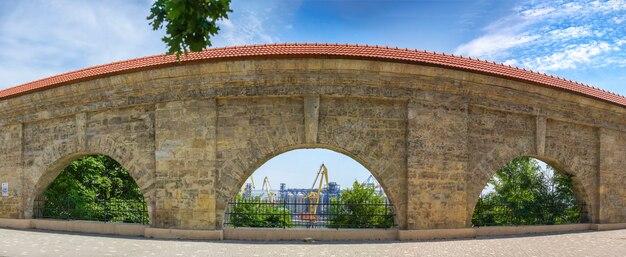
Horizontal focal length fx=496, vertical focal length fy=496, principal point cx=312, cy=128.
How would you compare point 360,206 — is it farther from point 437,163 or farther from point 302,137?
point 302,137

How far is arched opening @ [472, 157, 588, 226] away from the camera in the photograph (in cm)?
1277

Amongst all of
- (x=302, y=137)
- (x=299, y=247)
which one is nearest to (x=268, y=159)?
(x=302, y=137)

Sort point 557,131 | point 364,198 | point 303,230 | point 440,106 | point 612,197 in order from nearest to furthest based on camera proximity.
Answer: point 303,230, point 440,106, point 557,131, point 612,197, point 364,198

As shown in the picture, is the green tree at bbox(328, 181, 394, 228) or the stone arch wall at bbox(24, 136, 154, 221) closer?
the stone arch wall at bbox(24, 136, 154, 221)

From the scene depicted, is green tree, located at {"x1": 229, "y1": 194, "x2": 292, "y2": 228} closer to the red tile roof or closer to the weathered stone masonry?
the weathered stone masonry

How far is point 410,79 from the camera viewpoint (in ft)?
34.6

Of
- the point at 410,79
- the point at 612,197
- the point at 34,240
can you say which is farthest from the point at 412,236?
the point at 34,240

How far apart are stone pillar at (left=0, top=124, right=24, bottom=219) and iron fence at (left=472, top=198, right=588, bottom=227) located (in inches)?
474

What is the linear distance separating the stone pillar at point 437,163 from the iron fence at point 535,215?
6.36 feet

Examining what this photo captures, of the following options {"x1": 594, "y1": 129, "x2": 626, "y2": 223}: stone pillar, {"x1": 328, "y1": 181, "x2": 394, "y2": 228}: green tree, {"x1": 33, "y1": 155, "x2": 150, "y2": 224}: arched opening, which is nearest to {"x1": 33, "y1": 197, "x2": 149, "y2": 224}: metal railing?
{"x1": 33, "y1": 155, "x2": 150, "y2": 224}: arched opening

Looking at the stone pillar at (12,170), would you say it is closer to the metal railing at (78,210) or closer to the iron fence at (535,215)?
the metal railing at (78,210)

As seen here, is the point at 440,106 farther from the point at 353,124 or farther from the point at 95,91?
the point at 95,91

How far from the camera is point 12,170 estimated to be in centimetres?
1351

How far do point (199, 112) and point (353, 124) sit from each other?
3.28m
